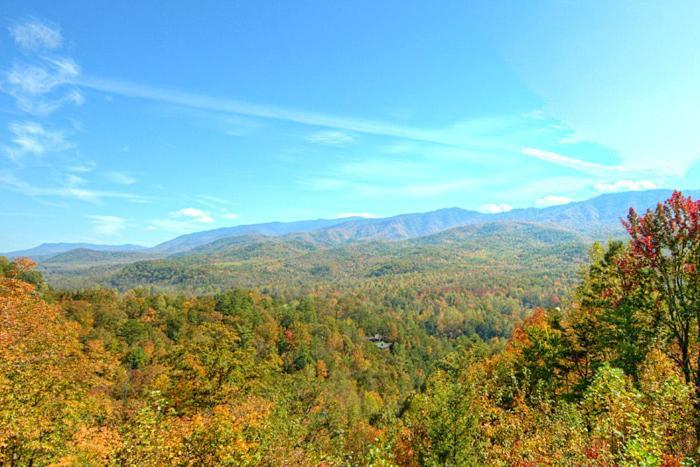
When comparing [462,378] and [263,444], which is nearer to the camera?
[263,444]

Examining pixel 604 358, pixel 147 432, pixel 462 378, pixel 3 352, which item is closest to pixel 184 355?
pixel 3 352

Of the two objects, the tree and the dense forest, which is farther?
the tree

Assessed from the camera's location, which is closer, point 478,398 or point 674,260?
point 674,260

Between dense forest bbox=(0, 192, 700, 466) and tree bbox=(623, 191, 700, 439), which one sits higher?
tree bbox=(623, 191, 700, 439)

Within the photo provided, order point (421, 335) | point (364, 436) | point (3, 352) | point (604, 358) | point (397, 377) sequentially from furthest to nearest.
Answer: point (421, 335) → point (397, 377) → point (364, 436) → point (604, 358) → point (3, 352)

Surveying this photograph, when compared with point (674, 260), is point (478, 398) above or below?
below

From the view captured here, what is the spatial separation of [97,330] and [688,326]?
93.3 meters

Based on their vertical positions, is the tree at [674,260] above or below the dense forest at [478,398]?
above

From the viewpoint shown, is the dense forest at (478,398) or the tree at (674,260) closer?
the dense forest at (478,398)

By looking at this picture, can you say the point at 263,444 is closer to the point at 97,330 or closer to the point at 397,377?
the point at 97,330

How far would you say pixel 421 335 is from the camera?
156 m

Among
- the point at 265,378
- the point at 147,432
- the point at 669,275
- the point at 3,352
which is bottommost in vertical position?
the point at 265,378

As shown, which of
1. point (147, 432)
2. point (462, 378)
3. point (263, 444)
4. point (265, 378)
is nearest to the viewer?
point (147, 432)

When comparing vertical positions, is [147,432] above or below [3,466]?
above
